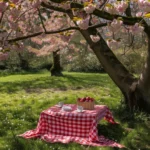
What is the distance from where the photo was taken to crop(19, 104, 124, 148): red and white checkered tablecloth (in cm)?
686

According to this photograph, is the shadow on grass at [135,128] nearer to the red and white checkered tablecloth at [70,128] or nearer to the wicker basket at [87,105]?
the red and white checkered tablecloth at [70,128]

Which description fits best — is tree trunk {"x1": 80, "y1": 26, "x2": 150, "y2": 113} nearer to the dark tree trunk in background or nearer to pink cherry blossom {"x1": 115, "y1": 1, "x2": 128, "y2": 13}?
pink cherry blossom {"x1": 115, "y1": 1, "x2": 128, "y2": 13}

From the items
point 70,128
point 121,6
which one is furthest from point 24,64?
point 121,6

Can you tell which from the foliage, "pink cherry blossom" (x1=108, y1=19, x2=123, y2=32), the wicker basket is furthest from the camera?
the foliage

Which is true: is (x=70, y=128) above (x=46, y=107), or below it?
above

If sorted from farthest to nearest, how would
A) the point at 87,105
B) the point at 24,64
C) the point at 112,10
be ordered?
1. the point at 24,64
2. the point at 87,105
3. the point at 112,10

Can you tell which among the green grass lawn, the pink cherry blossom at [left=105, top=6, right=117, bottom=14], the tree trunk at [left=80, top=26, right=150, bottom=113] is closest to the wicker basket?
the green grass lawn

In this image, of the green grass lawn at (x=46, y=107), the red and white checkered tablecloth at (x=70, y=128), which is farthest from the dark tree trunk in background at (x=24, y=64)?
the red and white checkered tablecloth at (x=70, y=128)

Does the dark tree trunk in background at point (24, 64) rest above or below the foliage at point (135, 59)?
below

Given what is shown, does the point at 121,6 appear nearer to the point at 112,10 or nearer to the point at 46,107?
the point at 112,10

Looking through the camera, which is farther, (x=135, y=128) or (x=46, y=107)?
(x=46, y=107)

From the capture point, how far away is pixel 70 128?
283 inches

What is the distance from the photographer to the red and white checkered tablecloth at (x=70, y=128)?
6855mm

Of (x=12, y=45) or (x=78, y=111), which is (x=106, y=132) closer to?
(x=78, y=111)
